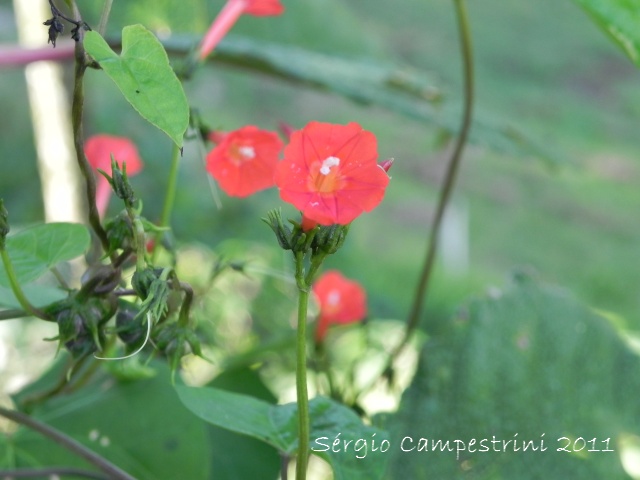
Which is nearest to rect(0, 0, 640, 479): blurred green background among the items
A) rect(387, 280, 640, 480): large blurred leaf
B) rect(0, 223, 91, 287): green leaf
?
rect(387, 280, 640, 480): large blurred leaf

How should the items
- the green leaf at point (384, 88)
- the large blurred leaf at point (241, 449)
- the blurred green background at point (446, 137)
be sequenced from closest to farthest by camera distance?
the large blurred leaf at point (241, 449), the green leaf at point (384, 88), the blurred green background at point (446, 137)

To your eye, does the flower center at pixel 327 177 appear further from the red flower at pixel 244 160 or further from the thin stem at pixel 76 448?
the thin stem at pixel 76 448

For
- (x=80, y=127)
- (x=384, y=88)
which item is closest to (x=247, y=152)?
(x=80, y=127)

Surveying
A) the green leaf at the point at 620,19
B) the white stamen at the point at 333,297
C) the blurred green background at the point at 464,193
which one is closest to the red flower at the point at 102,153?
the blurred green background at the point at 464,193

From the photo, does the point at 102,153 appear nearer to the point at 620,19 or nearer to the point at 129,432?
the point at 129,432

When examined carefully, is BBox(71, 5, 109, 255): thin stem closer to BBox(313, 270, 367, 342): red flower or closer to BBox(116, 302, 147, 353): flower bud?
BBox(116, 302, 147, 353): flower bud

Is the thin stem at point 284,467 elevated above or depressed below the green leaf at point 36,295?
below

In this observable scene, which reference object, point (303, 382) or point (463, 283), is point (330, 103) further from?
point (303, 382)
